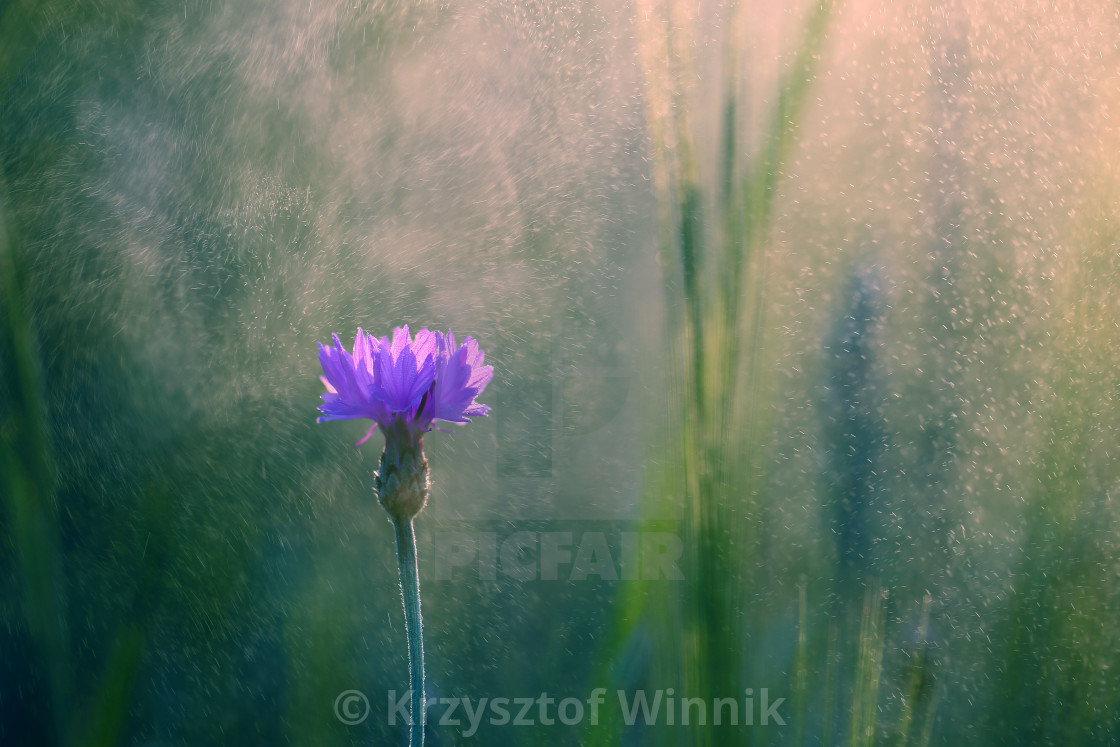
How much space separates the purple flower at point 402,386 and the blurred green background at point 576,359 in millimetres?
456

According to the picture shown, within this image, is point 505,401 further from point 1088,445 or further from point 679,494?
point 1088,445

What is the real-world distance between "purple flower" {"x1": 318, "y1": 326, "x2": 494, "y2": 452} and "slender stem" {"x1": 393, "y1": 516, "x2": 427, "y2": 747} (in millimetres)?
64

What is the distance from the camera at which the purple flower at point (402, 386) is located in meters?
0.47

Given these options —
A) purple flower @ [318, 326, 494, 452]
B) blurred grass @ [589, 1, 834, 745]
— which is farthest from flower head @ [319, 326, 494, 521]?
blurred grass @ [589, 1, 834, 745]

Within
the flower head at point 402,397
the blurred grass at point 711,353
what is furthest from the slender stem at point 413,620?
the blurred grass at point 711,353

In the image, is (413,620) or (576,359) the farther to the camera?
(576,359)

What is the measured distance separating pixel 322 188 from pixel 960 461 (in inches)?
36.2

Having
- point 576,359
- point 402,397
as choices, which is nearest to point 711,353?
point 576,359

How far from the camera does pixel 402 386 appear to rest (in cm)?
48

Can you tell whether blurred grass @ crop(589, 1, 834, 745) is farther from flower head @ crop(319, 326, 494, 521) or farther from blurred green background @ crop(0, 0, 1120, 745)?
flower head @ crop(319, 326, 494, 521)

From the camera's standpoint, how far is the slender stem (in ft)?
1.35

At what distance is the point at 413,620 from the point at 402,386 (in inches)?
5.8

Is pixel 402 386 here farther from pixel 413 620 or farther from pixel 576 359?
pixel 576 359

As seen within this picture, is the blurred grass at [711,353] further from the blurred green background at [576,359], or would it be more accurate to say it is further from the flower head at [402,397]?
the flower head at [402,397]
